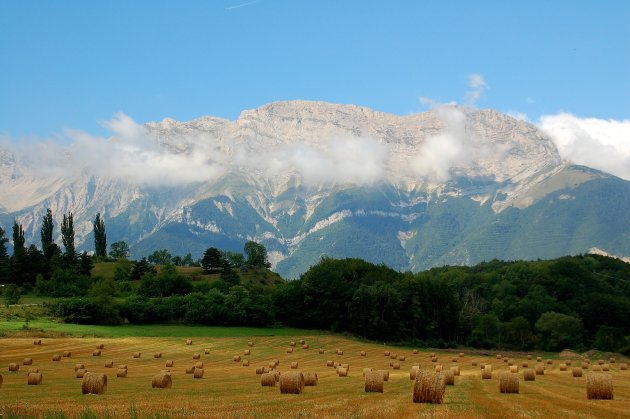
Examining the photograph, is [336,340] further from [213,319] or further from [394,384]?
[394,384]

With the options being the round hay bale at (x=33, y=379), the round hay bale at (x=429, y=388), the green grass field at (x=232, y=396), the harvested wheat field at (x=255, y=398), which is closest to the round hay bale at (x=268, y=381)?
the harvested wheat field at (x=255, y=398)

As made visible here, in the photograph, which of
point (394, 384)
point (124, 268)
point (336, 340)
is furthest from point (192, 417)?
point (124, 268)

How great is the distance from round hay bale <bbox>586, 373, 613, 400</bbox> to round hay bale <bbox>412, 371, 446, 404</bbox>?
7302 millimetres

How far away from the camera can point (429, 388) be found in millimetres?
26859

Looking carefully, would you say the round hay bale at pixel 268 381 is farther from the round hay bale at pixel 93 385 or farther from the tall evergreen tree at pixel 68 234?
the tall evergreen tree at pixel 68 234

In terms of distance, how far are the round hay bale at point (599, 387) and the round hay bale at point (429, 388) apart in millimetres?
7302

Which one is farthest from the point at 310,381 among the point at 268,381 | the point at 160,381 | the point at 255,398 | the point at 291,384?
the point at 160,381

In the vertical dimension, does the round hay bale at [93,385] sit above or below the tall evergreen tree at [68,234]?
below

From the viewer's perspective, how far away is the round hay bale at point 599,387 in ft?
97.3

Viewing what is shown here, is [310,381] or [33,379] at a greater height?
[33,379]

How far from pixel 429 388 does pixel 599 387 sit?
8.03 metres

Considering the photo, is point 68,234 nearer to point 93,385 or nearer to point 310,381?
point 310,381

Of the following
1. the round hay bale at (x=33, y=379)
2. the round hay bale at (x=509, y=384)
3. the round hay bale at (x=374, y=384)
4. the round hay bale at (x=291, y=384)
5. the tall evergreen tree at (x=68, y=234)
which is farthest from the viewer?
the tall evergreen tree at (x=68, y=234)

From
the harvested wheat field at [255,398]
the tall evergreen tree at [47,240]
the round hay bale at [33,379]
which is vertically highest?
the tall evergreen tree at [47,240]
